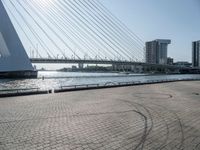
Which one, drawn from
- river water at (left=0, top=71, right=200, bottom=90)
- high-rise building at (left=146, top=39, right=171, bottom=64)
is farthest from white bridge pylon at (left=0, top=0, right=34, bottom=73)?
high-rise building at (left=146, top=39, right=171, bottom=64)

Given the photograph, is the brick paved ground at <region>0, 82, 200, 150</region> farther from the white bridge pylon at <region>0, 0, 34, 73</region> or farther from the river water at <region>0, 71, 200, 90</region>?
the white bridge pylon at <region>0, 0, 34, 73</region>

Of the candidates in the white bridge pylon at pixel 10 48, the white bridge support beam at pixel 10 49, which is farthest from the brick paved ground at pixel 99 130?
the white bridge pylon at pixel 10 48

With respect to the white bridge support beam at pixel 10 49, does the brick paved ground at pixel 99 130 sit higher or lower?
lower

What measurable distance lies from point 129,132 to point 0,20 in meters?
39.7

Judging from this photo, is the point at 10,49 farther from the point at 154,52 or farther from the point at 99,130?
the point at 154,52

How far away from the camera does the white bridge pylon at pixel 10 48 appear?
4262 centimetres

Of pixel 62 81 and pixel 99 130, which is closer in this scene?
pixel 99 130

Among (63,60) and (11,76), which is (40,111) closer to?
(11,76)

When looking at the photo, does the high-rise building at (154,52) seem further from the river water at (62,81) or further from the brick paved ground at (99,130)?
the brick paved ground at (99,130)

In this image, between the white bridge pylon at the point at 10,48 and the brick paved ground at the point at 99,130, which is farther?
the white bridge pylon at the point at 10,48

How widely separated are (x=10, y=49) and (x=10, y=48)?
0.17 m

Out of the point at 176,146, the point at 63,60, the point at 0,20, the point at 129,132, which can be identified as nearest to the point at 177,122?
the point at 129,132

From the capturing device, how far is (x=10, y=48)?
149 feet

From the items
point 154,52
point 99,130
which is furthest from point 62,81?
point 154,52
